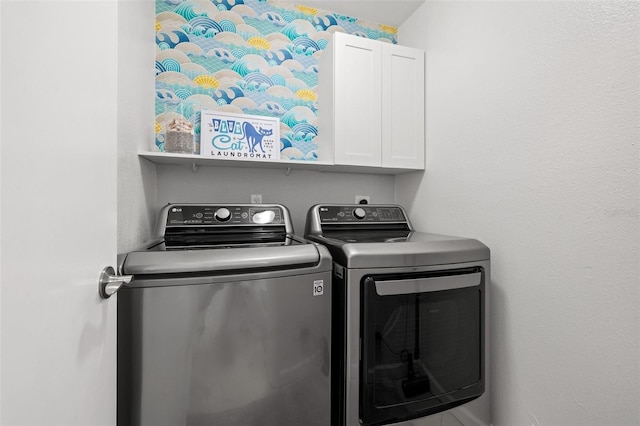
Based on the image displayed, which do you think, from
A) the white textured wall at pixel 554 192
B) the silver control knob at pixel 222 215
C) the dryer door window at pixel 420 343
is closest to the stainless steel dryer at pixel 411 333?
the dryer door window at pixel 420 343

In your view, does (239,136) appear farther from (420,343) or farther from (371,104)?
(420,343)

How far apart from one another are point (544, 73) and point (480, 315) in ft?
3.29

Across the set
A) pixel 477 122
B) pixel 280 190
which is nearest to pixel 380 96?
pixel 477 122

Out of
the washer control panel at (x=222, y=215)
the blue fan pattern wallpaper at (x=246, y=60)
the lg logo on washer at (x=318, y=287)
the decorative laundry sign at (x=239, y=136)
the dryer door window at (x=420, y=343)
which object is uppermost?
the blue fan pattern wallpaper at (x=246, y=60)

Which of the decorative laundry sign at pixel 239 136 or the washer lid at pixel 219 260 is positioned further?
the decorative laundry sign at pixel 239 136

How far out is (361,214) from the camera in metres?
1.60

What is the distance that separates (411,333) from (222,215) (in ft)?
3.26

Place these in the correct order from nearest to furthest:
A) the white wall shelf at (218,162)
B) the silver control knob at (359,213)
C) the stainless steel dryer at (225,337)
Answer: the stainless steel dryer at (225,337) < the white wall shelf at (218,162) < the silver control knob at (359,213)

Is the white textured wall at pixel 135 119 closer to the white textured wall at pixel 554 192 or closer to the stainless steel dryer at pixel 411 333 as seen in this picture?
the stainless steel dryer at pixel 411 333

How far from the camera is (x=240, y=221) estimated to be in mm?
1376

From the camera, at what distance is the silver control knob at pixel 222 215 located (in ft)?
4.42

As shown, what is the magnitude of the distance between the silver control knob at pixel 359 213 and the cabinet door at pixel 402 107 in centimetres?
31

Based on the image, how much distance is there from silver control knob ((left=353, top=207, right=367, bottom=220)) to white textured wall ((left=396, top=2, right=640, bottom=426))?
49cm

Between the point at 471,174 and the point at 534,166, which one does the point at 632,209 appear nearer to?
A: the point at 534,166
